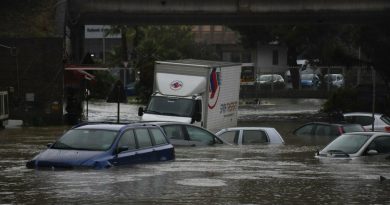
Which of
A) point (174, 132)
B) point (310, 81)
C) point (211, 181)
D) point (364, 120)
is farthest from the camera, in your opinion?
point (310, 81)

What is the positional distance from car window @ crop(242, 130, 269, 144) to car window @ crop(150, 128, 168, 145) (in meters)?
8.00

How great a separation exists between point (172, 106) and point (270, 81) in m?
37.8

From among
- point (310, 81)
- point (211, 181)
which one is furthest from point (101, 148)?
point (310, 81)

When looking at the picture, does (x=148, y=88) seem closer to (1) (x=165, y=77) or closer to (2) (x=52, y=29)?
(2) (x=52, y=29)

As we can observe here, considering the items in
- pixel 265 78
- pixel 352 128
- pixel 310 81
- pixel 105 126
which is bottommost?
pixel 352 128

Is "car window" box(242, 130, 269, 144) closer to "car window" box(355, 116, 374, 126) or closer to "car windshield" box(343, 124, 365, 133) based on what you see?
"car windshield" box(343, 124, 365, 133)

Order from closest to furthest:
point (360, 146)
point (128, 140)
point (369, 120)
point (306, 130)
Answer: point (128, 140)
point (360, 146)
point (306, 130)
point (369, 120)

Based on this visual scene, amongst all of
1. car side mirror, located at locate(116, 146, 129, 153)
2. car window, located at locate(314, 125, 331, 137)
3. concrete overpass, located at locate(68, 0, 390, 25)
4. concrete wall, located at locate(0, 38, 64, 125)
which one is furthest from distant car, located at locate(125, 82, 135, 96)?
car side mirror, located at locate(116, 146, 129, 153)

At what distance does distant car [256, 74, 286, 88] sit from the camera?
73.5 metres

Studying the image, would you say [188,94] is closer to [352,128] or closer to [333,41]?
[352,128]

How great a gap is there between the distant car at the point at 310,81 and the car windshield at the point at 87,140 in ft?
179

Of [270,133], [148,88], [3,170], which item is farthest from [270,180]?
[148,88]

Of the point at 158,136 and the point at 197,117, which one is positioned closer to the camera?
the point at 158,136

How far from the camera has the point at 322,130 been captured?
35156 mm
